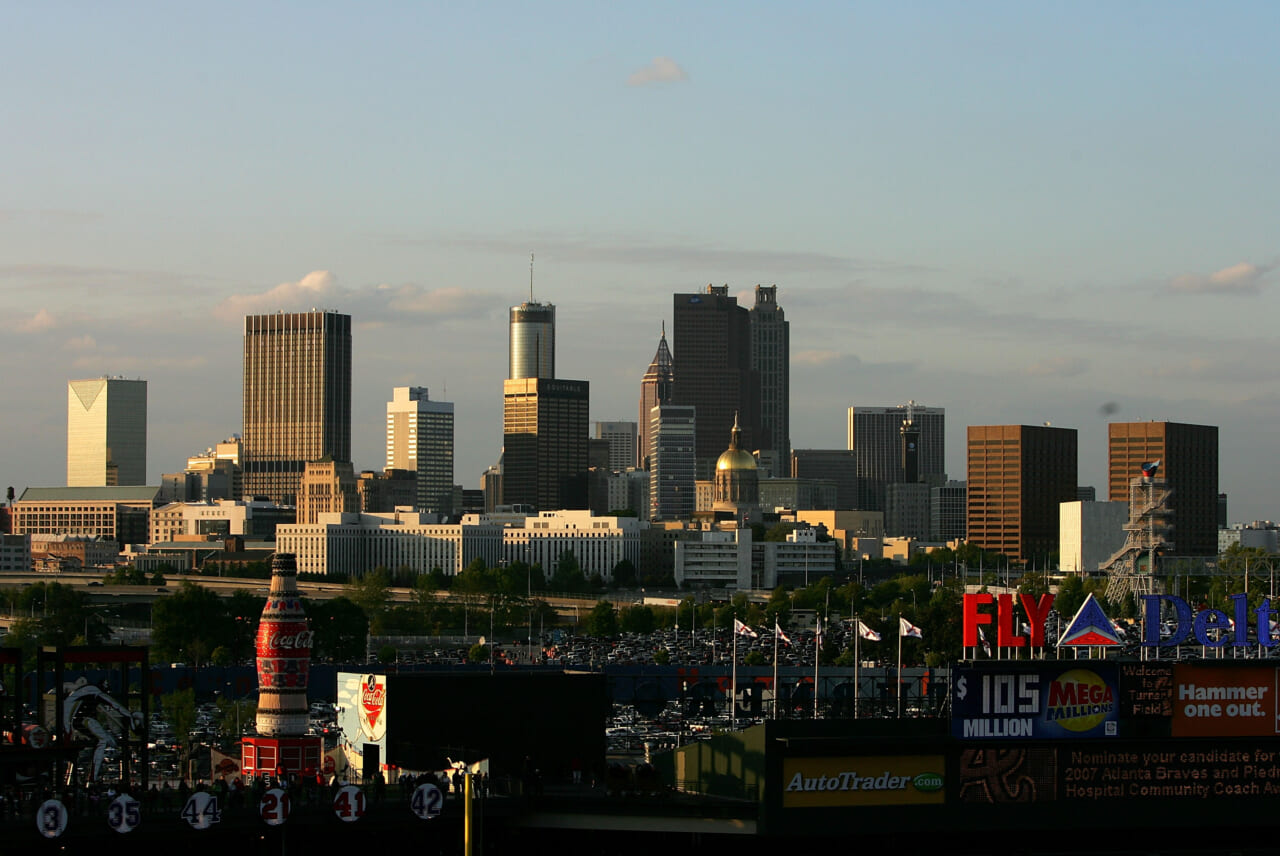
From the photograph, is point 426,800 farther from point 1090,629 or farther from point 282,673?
point 1090,629

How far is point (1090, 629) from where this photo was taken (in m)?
79.8

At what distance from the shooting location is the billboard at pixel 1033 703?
67.4m

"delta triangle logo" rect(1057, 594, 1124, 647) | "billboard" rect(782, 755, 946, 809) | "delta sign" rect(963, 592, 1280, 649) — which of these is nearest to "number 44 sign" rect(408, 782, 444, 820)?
"billboard" rect(782, 755, 946, 809)

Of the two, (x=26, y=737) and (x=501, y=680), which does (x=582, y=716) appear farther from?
(x=26, y=737)

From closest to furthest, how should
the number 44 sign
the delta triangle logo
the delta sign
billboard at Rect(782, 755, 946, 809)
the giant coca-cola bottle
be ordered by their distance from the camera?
the number 44 sign < billboard at Rect(782, 755, 946, 809) < the giant coca-cola bottle < the delta sign < the delta triangle logo

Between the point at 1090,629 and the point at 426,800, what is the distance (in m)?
29.1

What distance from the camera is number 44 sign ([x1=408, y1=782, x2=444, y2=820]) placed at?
207 ft

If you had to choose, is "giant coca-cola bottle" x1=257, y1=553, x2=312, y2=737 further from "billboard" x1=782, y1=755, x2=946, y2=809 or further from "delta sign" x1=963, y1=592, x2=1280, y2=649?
"delta sign" x1=963, y1=592, x2=1280, y2=649

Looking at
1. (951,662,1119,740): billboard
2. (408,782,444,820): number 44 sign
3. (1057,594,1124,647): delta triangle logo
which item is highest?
(1057,594,1124,647): delta triangle logo

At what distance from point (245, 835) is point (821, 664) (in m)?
121

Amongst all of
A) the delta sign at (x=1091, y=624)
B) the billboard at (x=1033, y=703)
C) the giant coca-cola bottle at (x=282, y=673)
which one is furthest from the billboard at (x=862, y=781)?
the giant coca-cola bottle at (x=282, y=673)

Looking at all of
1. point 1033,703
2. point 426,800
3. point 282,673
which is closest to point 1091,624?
point 1033,703

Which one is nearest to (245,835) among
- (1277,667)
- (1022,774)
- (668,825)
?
(668,825)

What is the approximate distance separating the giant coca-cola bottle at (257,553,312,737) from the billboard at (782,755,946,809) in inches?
750
